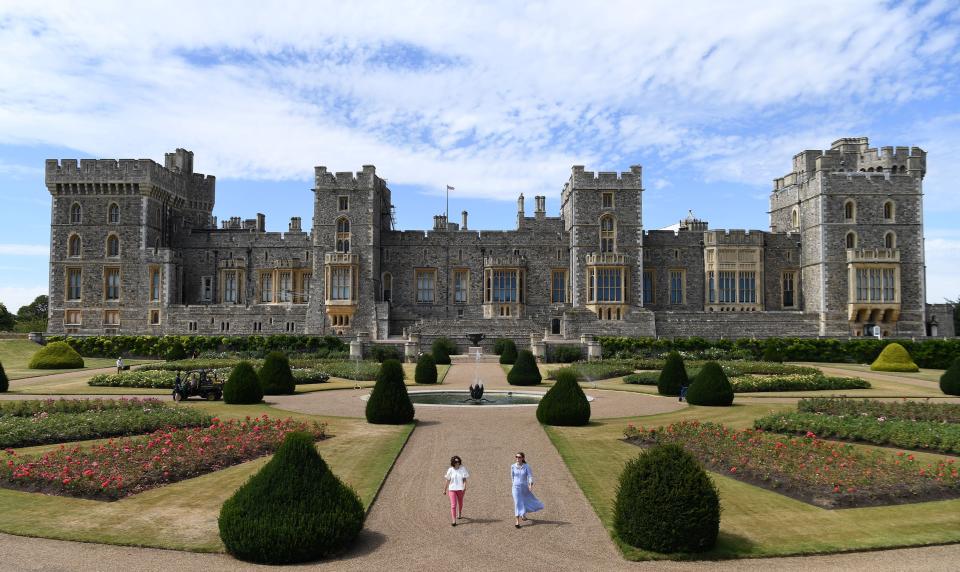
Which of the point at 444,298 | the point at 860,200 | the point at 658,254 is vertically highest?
the point at 860,200

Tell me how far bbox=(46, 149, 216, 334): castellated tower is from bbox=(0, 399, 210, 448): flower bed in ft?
113

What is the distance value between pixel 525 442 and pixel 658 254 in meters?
40.2

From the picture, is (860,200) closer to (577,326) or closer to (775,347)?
(775,347)

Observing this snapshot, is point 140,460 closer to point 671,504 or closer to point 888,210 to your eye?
point 671,504

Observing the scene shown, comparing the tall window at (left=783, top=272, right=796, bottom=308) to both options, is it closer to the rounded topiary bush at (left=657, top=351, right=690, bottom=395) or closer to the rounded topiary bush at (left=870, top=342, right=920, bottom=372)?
the rounded topiary bush at (left=870, top=342, right=920, bottom=372)

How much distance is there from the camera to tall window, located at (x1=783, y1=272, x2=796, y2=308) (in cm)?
5391

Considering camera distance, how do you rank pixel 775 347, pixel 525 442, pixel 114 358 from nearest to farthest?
pixel 525 442 → pixel 775 347 → pixel 114 358

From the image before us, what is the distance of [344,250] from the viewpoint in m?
52.0

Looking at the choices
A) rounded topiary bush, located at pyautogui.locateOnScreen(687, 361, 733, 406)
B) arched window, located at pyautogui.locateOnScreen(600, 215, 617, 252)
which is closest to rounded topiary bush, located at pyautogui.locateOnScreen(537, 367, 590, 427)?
rounded topiary bush, located at pyautogui.locateOnScreen(687, 361, 733, 406)

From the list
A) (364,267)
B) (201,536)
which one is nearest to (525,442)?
(201,536)

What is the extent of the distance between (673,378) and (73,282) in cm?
4698

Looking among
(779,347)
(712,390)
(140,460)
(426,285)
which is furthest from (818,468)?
(426,285)

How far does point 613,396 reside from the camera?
1048 inches

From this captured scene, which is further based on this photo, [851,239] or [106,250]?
[106,250]
